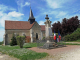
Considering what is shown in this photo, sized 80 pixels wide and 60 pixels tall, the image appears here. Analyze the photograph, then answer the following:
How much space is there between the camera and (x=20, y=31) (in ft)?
103

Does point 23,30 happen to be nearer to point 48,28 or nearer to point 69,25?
point 69,25

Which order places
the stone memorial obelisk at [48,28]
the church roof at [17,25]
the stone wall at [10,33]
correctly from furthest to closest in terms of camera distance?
the church roof at [17,25] < the stone wall at [10,33] < the stone memorial obelisk at [48,28]

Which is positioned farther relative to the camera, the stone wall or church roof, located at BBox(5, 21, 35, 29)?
church roof, located at BBox(5, 21, 35, 29)

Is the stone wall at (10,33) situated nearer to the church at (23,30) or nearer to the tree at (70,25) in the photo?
the church at (23,30)

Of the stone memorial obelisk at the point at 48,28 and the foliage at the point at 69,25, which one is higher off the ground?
the foliage at the point at 69,25

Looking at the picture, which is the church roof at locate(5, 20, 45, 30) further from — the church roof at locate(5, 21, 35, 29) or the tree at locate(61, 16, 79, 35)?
the tree at locate(61, 16, 79, 35)

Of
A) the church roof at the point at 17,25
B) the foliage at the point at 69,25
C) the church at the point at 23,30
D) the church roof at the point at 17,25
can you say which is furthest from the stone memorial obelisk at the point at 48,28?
the church roof at the point at 17,25

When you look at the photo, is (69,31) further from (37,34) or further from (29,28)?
(29,28)

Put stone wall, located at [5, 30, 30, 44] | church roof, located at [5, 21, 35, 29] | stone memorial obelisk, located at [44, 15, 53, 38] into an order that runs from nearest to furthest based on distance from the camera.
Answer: stone memorial obelisk, located at [44, 15, 53, 38]
stone wall, located at [5, 30, 30, 44]
church roof, located at [5, 21, 35, 29]

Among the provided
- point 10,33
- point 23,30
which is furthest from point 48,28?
point 10,33

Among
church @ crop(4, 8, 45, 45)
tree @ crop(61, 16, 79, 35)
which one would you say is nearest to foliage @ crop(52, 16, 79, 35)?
tree @ crop(61, 16, 79, 35)

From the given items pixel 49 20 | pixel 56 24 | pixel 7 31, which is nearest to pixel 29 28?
pixel 7 31

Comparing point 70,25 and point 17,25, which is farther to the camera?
point 17,25

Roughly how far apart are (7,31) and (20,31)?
479cm
